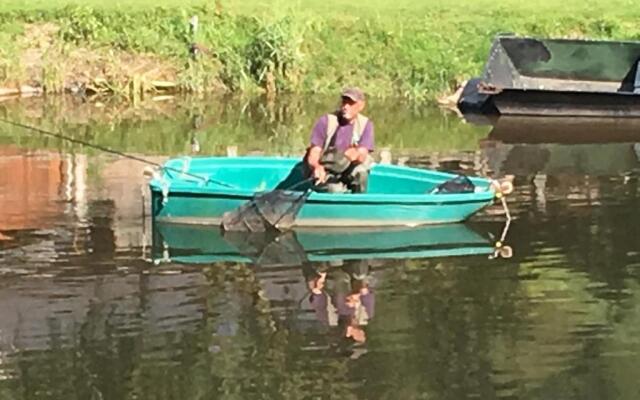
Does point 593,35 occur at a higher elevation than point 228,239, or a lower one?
higher

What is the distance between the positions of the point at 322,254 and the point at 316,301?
178 cm

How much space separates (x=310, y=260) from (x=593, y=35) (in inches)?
701

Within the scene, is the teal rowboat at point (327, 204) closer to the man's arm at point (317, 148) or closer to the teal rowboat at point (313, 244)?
the teal rowboat at point (313, 244)

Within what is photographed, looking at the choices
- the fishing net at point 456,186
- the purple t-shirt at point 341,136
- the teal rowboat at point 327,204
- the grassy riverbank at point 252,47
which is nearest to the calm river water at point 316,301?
the teal rowboat at point 327,204

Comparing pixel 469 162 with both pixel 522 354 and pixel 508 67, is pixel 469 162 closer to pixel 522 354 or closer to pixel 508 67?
pixel 508 67

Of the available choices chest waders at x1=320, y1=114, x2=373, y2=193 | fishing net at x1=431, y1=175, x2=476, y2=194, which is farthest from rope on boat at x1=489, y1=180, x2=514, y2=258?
chest waders at x1=320, y1=114, x2=373, y2=193

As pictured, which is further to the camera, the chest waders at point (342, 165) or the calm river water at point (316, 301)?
the chest waders at point (342, 165)

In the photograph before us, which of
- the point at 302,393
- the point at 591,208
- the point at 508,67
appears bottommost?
the point at 302,393

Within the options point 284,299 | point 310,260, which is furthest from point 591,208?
point 284,299

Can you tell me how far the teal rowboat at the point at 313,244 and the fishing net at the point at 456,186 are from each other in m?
0.36

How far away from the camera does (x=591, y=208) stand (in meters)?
15.2

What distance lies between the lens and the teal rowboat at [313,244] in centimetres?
1273

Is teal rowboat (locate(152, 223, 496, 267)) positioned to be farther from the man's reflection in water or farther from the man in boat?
the man in boat

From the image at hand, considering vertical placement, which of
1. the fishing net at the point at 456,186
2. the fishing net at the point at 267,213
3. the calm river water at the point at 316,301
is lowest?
the calm river water at the point at 316,301
